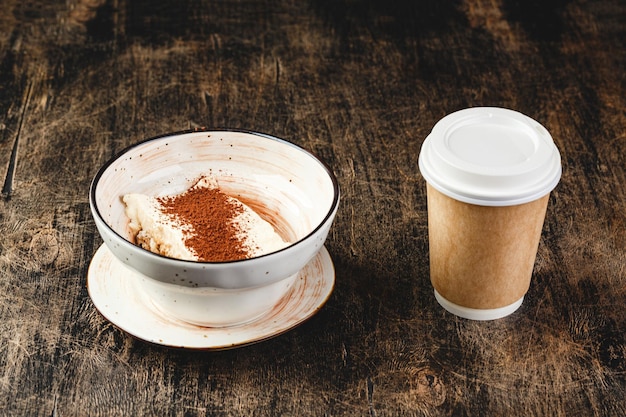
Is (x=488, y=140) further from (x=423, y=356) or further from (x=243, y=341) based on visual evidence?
(x=243, y=341)

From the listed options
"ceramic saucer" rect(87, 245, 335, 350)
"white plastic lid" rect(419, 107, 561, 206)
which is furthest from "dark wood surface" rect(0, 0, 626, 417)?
"white plastic lid" rect(419, 107, 561, 206)

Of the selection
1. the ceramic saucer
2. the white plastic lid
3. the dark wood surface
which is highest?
the white plastic lid

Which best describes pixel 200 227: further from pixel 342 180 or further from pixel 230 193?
pixel 342 180

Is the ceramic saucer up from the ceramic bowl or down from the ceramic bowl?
down

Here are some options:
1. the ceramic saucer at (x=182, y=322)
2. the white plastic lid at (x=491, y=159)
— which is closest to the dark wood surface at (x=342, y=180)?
the ceramic saucer at (x=182, y=322)

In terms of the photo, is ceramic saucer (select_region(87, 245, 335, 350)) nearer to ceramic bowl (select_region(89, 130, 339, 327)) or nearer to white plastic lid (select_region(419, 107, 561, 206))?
ceramic bowl (select_region(89, 130, 339, 327))

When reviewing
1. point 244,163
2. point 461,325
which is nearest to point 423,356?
point 461,325

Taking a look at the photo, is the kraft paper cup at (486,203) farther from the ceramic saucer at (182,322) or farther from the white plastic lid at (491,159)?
the ceramic saucer at (182,322)
